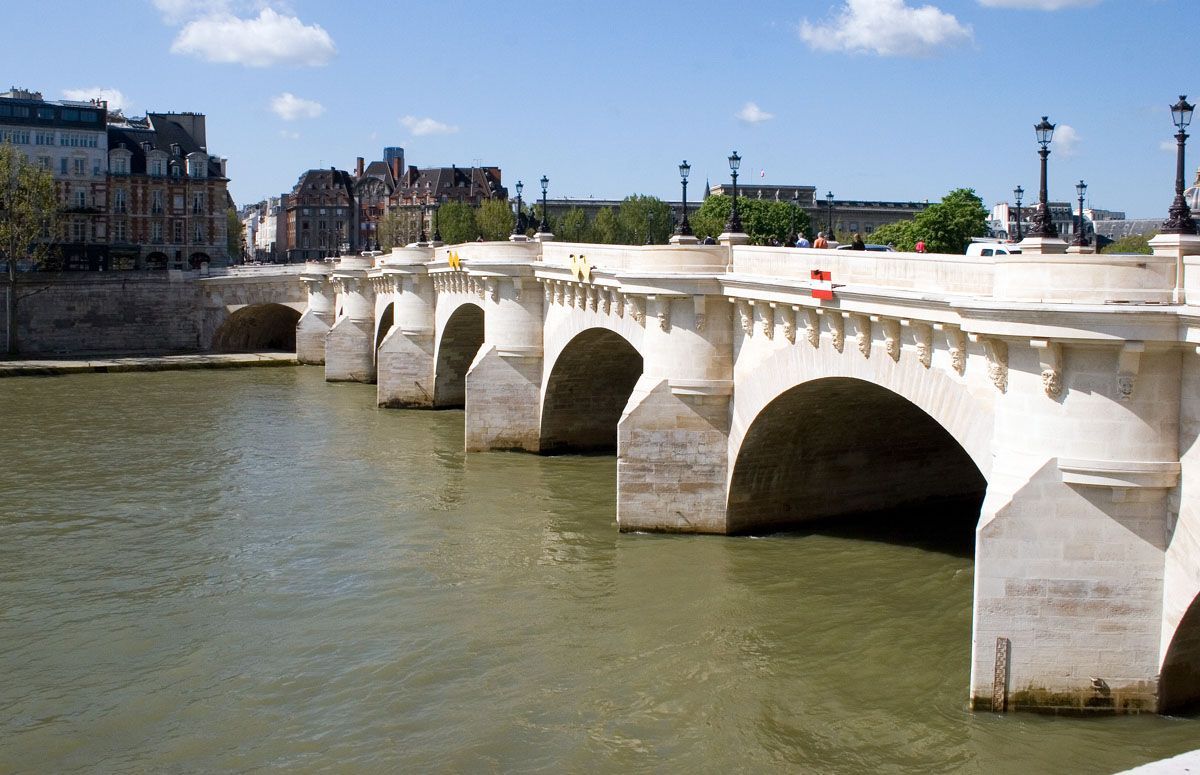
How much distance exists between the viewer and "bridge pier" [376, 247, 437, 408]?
46.1 m

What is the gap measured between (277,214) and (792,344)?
158 m

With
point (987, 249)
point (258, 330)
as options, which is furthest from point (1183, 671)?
point (258, 330)

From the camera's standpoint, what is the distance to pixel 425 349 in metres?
46.8

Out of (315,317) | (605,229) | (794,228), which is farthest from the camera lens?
(605,229)

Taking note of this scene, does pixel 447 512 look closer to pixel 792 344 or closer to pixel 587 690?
pixel 792 344

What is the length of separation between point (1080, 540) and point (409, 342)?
35316 mm

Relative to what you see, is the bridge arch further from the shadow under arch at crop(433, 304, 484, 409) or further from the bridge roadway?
the bridge roadway

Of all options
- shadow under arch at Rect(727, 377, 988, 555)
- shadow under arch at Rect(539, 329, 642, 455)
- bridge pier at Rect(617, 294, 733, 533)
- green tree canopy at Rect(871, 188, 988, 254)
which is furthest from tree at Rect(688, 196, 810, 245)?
bridge pier at Rect(617, 294, 733, 533)

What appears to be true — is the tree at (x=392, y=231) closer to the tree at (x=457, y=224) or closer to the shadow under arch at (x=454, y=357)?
the tree at (x=457, y=224)

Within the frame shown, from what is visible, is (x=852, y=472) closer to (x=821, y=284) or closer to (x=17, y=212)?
(x=821, y=284)

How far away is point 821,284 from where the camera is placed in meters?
18.8

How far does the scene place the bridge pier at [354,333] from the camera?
55969 millimetres

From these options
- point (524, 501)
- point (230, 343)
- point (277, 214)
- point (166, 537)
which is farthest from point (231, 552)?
point (277, 214)

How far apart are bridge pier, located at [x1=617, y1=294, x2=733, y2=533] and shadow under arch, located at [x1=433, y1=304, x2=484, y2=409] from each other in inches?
851
